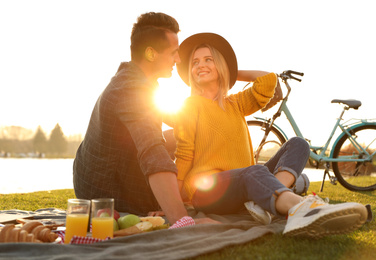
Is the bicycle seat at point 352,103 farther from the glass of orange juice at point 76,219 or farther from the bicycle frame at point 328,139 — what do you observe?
the glass of orange juice at point 76,219

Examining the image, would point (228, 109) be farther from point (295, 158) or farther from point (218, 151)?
point (295, 158)

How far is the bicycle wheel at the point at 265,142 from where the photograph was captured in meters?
5.62

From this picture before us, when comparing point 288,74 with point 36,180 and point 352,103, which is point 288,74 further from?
point 36,180

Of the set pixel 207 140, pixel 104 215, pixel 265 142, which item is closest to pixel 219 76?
pixel 207 140

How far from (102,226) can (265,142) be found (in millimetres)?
4003

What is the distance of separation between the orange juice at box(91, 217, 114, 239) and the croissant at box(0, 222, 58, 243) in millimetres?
274

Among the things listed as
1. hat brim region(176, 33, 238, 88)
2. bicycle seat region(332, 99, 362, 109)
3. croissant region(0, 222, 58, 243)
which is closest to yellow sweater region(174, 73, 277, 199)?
hat brim region(176, 33, 238, 88)

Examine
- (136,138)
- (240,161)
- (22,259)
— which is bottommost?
(22,259)

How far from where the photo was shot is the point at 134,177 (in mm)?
2729

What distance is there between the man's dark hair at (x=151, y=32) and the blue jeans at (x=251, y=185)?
1.10 metres

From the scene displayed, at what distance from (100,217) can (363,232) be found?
5.53 feet

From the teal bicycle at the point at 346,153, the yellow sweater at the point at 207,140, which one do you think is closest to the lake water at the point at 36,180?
the teal bicycle at the point at 346,153

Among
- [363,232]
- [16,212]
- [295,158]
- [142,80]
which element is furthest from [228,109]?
[16,212]

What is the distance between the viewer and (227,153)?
2955mm
